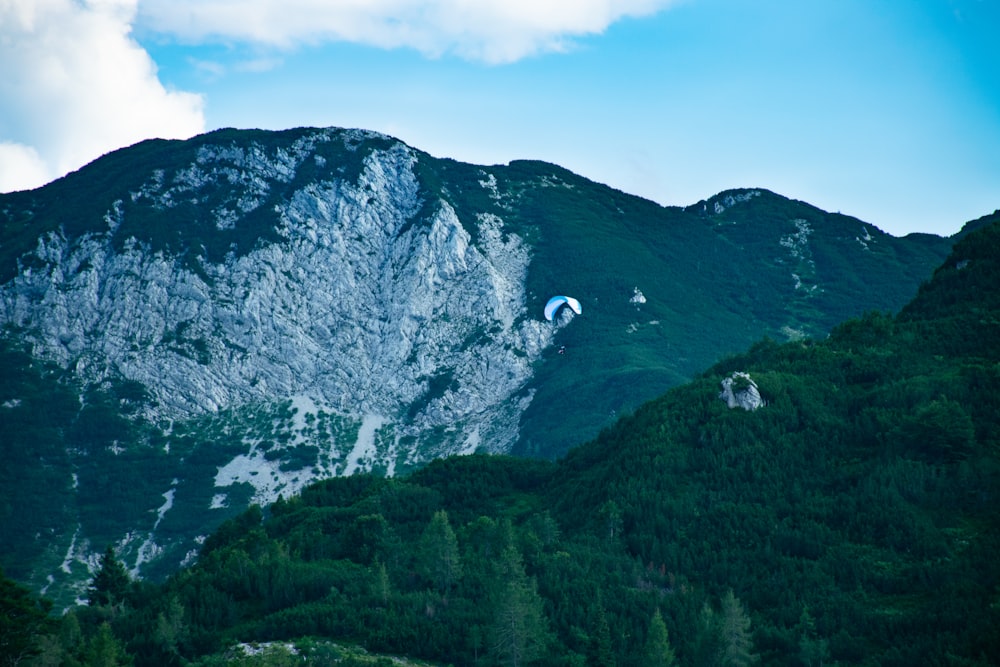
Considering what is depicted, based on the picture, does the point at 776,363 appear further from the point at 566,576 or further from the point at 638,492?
the point at 566,576

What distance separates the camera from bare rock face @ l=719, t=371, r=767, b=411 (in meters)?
116

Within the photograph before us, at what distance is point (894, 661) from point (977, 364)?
53167mm

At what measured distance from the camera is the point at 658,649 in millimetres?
72312

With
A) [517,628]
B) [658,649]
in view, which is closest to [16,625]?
[517,628]

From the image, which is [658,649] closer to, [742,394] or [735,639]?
[735,639]

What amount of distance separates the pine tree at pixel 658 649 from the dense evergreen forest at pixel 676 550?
0.63 feet

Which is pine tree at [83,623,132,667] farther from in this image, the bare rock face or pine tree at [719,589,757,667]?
the bare rock face

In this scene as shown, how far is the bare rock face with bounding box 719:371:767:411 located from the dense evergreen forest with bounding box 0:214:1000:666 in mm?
1243

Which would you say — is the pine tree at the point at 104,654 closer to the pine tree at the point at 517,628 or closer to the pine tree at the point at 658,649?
the pine tree at the point at 517,628

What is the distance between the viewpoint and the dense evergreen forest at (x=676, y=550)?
250 feet

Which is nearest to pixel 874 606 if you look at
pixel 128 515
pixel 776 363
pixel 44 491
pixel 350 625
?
pixel 350 625

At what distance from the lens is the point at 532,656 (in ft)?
254

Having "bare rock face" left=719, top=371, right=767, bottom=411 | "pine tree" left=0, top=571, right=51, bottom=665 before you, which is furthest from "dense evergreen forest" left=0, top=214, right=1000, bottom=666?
"bare rock face" left=719, top=371, right=767, bottom=411

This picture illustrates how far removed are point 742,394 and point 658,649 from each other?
49.6 meters
